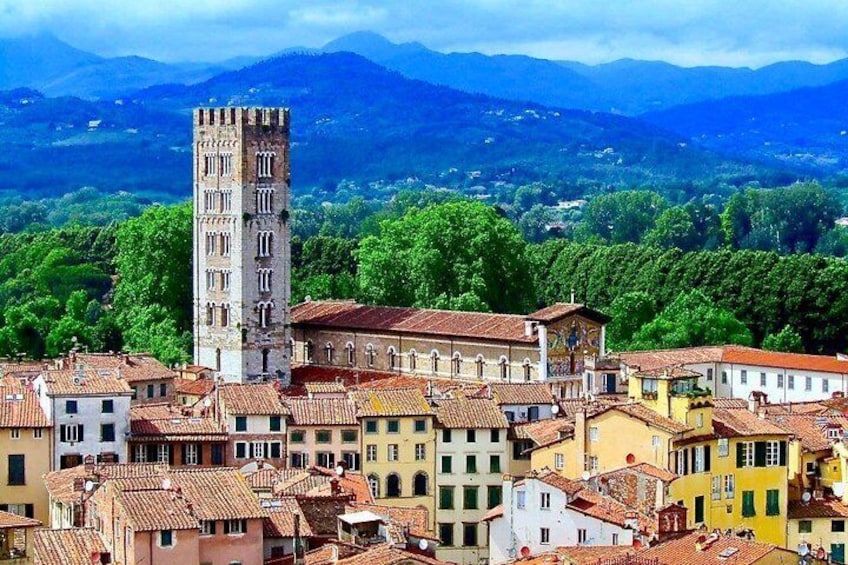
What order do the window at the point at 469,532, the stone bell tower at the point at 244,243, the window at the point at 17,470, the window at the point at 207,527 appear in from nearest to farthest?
the window at the point at 207,527, the window at the point at 17,470, the window at the point at 469,532, the stone bell tower at the point at 244,243

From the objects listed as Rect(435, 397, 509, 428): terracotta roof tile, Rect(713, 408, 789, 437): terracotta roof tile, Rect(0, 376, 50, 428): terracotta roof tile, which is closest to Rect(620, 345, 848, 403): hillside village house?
Rect(435, 397, 509, 428): terracotta roof tile

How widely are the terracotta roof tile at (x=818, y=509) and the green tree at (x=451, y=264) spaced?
151 ft

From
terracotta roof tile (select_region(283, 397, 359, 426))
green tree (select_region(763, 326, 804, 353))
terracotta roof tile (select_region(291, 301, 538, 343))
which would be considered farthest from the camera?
green tree (select_region(763, 326, 804, 353))

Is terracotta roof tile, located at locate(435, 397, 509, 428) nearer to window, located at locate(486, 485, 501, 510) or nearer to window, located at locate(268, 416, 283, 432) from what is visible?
window, located at locate(486, 485, 501, 510)

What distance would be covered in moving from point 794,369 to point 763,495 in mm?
28249

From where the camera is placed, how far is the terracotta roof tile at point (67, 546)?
1968 inches

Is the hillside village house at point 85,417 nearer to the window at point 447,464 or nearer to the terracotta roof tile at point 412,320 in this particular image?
the window at point 447,464

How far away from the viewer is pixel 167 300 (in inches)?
4350

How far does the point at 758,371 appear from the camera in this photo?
90.6 meters

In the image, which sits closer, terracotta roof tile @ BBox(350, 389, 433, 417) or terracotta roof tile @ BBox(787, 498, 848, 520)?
terracotta roof tile @ BBox(787, 498, 848, 520)

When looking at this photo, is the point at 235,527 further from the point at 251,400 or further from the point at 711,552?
the point at 251,400

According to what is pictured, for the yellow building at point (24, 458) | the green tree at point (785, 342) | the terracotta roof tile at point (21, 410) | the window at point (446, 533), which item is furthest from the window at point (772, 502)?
the green tree at point (785, 342)

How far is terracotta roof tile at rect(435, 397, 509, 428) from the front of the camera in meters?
67.7

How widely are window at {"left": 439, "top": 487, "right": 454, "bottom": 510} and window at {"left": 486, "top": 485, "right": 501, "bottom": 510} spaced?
1047 mm
